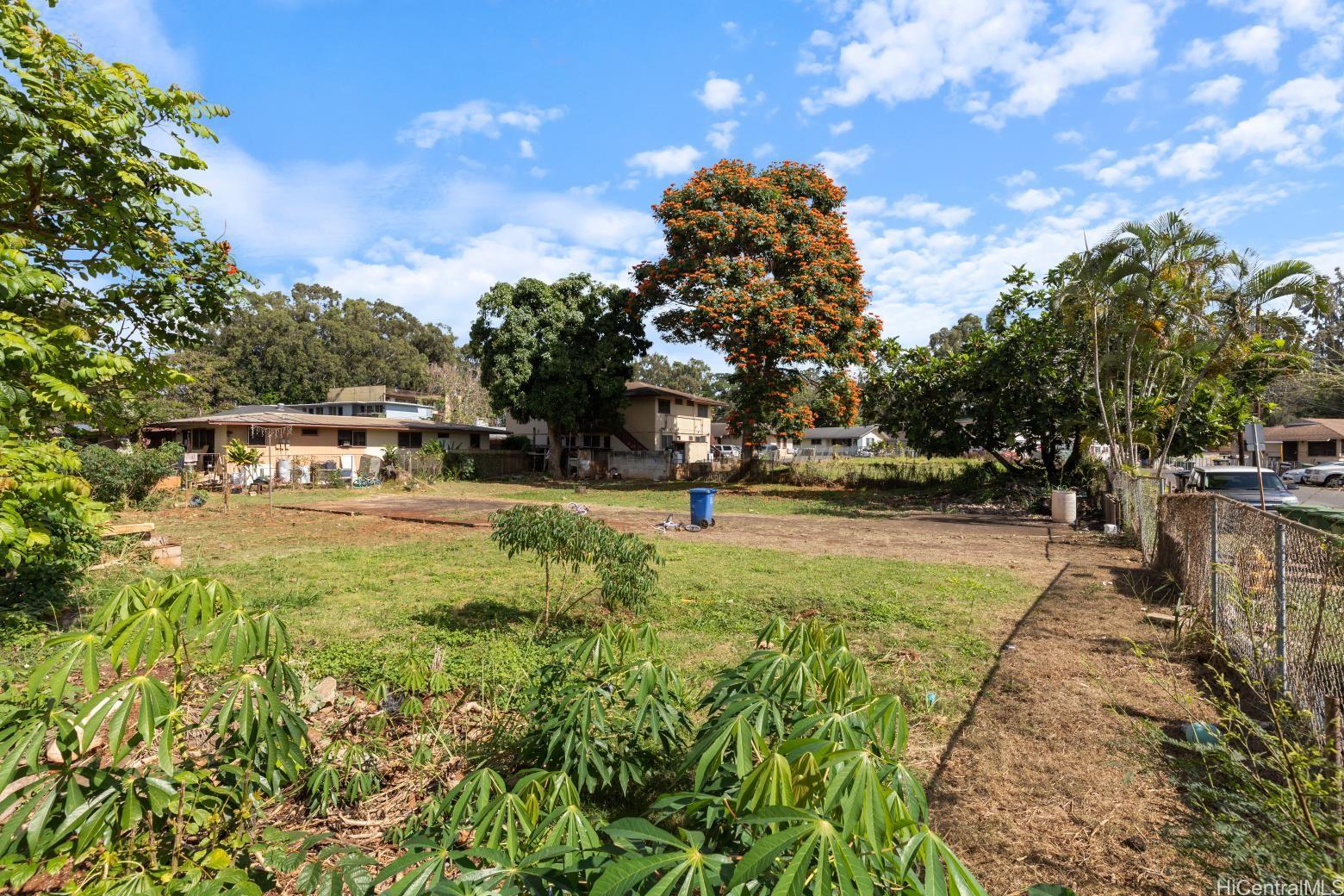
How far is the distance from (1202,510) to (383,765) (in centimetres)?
824

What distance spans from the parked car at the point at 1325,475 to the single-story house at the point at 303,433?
1676 inches

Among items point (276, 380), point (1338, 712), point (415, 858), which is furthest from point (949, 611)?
point (276, 380)

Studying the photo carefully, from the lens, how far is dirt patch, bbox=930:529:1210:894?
3057 mm

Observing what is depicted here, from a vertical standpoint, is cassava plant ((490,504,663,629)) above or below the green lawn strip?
above

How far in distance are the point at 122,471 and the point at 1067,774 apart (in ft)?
65.5

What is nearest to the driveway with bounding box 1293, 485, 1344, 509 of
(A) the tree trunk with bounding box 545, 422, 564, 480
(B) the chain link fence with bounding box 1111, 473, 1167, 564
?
(B) the chain link fence with bounding box 1111, 473, 1167, 564

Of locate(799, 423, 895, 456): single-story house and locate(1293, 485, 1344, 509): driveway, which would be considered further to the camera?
locate(799, 423, 895, 456): single-story house

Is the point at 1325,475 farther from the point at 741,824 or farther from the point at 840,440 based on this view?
the point at 741,824

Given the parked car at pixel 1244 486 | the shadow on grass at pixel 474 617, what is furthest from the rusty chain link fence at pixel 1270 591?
the parked car at pixel 1244 486

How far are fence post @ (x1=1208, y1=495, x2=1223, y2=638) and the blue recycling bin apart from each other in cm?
1022

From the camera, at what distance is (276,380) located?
51.9m

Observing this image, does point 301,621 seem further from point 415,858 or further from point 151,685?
point 415,858

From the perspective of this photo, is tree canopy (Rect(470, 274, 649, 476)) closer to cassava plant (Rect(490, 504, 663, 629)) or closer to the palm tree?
the palm tree

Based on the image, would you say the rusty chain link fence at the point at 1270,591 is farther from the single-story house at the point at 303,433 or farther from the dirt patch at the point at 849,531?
the single-story house at the point at 303,433
